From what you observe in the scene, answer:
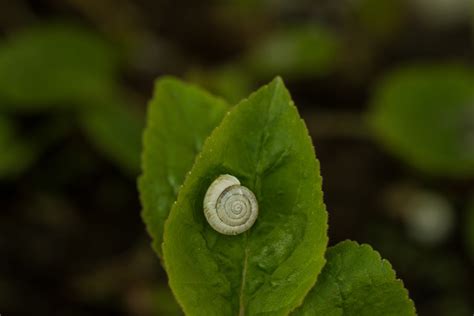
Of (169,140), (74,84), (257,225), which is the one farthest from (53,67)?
(257,225)

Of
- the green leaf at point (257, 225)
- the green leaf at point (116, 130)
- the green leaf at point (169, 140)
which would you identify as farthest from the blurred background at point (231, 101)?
the green leaf at point (257, 225)

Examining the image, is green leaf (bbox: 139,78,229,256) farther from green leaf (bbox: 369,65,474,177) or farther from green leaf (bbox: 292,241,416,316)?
green leaf (bbox: 369,65,474,177)

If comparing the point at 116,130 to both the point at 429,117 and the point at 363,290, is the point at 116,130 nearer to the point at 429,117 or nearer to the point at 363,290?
the point at 429,117

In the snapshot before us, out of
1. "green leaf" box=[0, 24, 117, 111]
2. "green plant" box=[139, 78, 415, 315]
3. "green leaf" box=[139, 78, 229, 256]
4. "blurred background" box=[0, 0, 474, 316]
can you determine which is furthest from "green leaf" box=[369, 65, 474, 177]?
"green plant" box=[139, 78, 415, 315]

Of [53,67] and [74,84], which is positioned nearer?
[74,84]

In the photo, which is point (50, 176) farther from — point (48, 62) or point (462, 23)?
point (462, 23)
